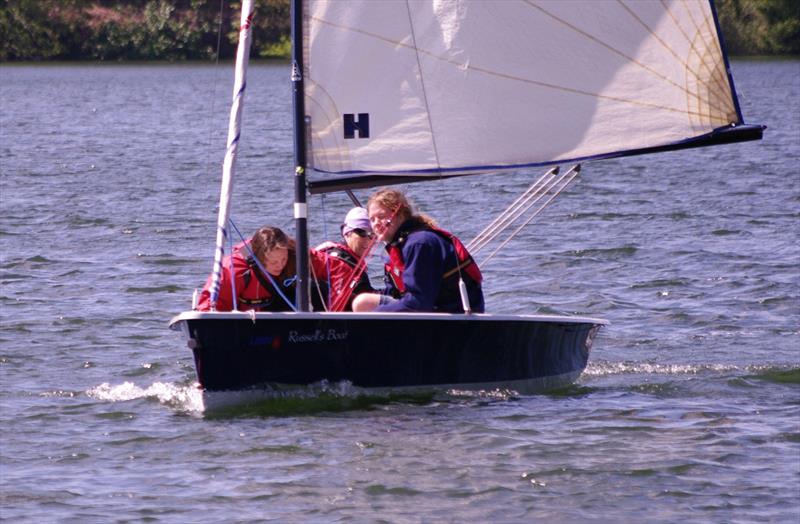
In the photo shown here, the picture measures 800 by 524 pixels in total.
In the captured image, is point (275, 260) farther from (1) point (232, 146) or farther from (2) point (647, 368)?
(2) point (647, 368)

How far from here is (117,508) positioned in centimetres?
812

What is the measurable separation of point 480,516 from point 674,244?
10.3 metres

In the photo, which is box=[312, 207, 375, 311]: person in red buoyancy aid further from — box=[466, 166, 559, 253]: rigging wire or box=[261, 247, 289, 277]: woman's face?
box=[466, 166, 559, 253]: rigging wire

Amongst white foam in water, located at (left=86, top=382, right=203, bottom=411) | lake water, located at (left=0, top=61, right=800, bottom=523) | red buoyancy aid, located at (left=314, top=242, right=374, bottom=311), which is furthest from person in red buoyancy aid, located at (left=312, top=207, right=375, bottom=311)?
white foam in water, located at (left=86, top=382, right=203, bottom=411)

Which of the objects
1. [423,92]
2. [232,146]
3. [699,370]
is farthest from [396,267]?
[699,370]

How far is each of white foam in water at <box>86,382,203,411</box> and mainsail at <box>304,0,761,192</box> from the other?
1.85 m

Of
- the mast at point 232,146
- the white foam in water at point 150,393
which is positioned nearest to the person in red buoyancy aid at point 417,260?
the mast at point 232,146

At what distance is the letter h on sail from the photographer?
962 centimetres

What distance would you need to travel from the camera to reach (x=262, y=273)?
9922mm

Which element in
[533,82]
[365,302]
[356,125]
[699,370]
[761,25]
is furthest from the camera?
[761,25]

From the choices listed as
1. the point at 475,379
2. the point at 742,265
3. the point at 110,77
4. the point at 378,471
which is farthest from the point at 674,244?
the point at 110,77

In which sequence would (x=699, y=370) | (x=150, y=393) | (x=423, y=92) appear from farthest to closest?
(x=699, y=370)
(x=150, y=393)
(x=423, y=92)

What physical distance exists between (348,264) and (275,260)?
1.57ft

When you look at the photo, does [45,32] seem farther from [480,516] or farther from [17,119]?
[480,516]
